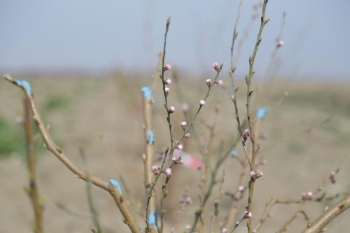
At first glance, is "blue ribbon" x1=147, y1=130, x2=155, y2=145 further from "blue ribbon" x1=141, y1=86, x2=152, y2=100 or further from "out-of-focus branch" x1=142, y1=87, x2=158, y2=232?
"blue ribbon" x1=141, y1=86, x2=152, y2=100

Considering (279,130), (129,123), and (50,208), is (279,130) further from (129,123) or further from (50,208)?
(50,208)

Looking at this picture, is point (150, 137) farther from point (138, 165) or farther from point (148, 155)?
point (138, 165)

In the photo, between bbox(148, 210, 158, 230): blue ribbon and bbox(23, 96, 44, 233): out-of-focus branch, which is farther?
bbox(148, 210, 158, 230): blue ribbon

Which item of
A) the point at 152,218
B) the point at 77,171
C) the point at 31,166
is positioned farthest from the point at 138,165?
the point at 31,166

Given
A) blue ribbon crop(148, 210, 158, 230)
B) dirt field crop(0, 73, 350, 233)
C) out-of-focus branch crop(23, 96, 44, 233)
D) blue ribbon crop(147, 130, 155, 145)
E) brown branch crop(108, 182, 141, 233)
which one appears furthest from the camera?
dirt field crop(0, 73, 350, 233)

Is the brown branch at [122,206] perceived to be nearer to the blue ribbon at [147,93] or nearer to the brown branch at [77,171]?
the brown branch at [77,171]

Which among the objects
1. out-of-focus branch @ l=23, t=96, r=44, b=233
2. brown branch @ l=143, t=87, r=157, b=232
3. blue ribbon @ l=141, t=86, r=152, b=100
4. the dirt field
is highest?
the dirt field

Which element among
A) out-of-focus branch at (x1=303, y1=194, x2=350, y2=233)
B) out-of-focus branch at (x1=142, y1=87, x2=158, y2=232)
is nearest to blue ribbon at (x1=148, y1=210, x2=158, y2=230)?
out-of-focus branch at (x1=142, y1=87, x2=158, y2=232)

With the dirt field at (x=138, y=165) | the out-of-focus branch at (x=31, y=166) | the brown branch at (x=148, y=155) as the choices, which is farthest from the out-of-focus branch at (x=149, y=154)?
the dirt field at (x=138, y=165)

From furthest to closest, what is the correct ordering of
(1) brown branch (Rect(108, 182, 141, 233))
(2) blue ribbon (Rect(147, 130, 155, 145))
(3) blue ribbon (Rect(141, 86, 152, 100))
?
(3) blue ribbon (Rect(141, 86, 152, 100))
(2) blue ribbon (Rect(147, 130, 155, 145))
(1) brown branch (Rect(108, 182, 141, 233))

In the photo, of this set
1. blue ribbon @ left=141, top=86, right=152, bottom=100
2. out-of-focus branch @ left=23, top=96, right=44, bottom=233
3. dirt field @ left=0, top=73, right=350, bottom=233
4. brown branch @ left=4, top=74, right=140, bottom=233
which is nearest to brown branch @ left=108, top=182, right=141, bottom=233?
brown branch @ left=4, top=74, right=140, bottom=233

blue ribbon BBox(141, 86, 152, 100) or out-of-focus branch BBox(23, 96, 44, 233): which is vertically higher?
blue ribbon BBox(141, 86, 152, 100)

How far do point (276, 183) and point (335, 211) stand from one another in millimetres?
5312

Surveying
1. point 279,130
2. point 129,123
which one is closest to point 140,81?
point 129,123
